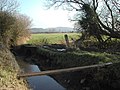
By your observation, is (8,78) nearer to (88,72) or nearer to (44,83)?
(88,72)

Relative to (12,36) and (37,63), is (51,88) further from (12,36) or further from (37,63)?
(12,36)

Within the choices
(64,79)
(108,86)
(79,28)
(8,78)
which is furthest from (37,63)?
(8,78)

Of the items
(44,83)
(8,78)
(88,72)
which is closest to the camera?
(8,78)

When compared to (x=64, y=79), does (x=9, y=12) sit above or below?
above

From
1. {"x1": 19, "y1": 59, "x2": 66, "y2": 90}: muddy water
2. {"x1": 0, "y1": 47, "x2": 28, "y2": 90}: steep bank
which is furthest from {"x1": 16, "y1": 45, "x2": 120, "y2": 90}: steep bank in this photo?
{"x1": 0, "y1": 47, "x2": 28, "y2": 90}: steep bank

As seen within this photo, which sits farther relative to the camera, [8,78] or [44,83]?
[44,83]

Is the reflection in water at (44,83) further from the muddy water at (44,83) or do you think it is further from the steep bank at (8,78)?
the steep bank at (8,78)

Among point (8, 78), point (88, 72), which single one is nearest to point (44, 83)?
point (88, 72)

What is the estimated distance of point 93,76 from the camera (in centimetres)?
1243

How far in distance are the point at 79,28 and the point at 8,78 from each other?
19692mm

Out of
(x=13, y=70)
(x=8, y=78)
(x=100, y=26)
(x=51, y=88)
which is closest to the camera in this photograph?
(x=8, y=78)

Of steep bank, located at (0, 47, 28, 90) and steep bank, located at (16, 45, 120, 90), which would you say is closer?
steep bank, located at (0, 47, 28, 90)

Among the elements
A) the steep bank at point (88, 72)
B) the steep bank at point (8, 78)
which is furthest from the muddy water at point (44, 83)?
the steep bank at point (8, 78)

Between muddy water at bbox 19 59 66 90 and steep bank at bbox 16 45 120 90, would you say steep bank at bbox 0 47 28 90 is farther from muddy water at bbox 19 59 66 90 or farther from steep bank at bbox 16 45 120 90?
steep bank at bbox 16 45 120 90
